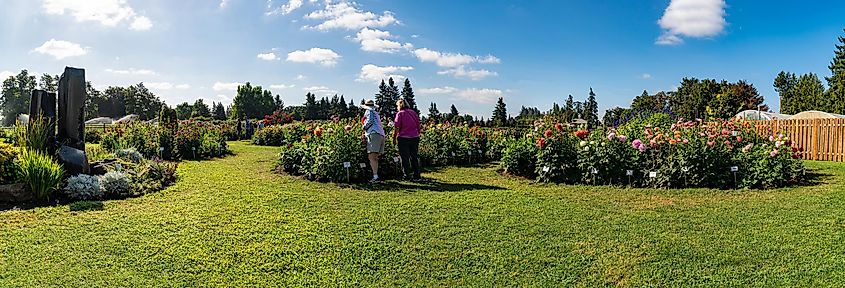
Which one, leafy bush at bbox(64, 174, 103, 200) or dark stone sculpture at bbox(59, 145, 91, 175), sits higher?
dark stone sculpture at bbox(59, 145, 91, 175)

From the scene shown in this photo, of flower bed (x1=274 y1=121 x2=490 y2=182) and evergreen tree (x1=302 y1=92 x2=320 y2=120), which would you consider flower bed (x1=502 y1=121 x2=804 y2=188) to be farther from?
evergreen tree (x1=302 y1=92 x2=320 y2=120)

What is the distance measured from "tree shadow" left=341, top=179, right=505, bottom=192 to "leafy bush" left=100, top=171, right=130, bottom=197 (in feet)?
9.47

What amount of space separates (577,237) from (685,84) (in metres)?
60.7

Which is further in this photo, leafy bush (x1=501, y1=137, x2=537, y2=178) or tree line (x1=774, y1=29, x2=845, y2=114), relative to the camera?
tree line (x1=774, y1=29, x2=845, y2=114)

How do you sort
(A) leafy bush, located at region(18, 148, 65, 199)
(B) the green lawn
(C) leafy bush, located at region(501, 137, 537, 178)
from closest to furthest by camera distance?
(B) the green lawn, (A) leafy bush, located at region(18, 148, 65, 199), (C) leafy bush, located at region(501, 137, 537, 178)

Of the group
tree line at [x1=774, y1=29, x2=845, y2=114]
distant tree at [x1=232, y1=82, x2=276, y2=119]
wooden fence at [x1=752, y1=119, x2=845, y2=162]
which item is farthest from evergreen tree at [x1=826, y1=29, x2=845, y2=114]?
distant tree at [x1=232, y1=82, x2=276, y2=119]

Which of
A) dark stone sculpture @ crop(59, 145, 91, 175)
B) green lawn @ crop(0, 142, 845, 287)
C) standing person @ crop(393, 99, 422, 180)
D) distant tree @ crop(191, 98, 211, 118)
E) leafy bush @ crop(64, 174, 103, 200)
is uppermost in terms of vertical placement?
distant tree @ crop(191, 98, 211, 118)

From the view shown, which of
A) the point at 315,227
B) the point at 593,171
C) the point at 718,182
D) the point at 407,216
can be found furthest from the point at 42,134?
the point at 718,182

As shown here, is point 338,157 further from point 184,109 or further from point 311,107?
point 184,109

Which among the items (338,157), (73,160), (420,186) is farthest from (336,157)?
(73,160)

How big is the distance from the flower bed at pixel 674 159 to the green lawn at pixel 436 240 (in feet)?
2.03

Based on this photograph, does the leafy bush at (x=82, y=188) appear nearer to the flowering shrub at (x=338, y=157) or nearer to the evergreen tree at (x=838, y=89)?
the flowering shrub at (x=338, y=157)

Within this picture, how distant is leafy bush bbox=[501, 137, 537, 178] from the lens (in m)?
8.48

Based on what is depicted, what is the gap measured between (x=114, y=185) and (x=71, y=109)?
1.72 m
